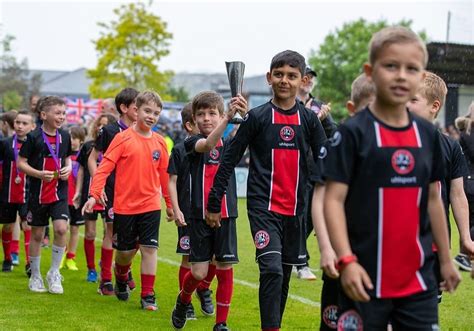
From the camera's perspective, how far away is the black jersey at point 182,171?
28.4ft

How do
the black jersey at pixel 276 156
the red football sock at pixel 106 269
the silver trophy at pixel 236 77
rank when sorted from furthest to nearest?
the red football sock at pixel 106 269 < the silver trophy at pixel 236 77 < the black jersey at pixel 276 156

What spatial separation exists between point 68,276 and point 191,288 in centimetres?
413

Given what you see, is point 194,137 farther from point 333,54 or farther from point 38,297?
point 333,54

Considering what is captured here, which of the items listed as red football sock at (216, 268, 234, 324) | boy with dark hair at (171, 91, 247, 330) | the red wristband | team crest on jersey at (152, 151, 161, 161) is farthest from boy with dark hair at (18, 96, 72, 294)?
the red wristband

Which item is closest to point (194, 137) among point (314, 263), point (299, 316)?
point (299, 316)

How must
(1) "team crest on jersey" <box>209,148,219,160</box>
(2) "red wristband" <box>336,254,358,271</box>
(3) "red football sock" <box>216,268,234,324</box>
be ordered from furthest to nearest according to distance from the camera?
(1) "team crest on jersey" <box>209,148,219,160</box> < (3) "red football sock" <box>216,268,234,324</box> < (2) "red wristband" <box>336,254,358,271</box>

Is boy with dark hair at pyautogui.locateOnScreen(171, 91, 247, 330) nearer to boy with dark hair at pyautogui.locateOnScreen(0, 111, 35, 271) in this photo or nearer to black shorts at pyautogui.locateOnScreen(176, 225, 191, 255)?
black shorts at pyautogui.locateOnScreen(176, 225, 191, 255)

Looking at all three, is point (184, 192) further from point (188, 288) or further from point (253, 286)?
point (253, 286)

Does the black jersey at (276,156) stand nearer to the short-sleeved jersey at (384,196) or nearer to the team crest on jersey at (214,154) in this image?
the team crest on jersey at (214,154)

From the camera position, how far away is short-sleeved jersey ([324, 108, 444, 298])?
4574mm

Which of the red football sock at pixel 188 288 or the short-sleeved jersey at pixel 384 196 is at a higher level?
the short-sleeved jersey at pixel 384 196

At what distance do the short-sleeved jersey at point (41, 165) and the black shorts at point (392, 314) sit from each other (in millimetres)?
6268

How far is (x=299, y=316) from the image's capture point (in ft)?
29.3

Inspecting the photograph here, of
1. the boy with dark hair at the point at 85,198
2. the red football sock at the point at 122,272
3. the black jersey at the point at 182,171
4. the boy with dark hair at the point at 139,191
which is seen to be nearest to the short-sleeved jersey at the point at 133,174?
the boy with dark hair at the point at 139,191
